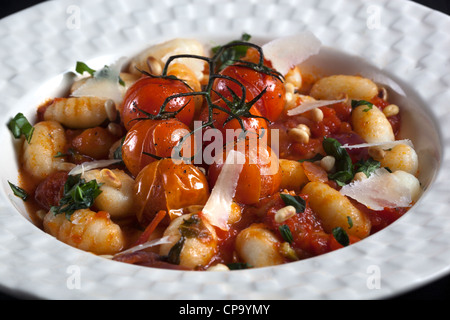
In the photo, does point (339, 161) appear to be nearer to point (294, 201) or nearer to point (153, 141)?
point (294, 201)

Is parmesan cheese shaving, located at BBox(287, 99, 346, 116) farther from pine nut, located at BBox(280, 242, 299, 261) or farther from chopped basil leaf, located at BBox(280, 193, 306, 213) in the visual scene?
pine nut, located at BBox(280, 242, 299, 261)

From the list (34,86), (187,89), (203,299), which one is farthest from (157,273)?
(34,86)

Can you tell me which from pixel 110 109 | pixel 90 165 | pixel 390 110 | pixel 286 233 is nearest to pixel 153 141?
pixel 90 165

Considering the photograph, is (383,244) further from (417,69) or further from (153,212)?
(417,69)

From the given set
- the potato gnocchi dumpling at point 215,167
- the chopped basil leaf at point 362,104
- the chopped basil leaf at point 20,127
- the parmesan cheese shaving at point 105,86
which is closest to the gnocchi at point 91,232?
the potato gnocchi dumpling at point 215,167

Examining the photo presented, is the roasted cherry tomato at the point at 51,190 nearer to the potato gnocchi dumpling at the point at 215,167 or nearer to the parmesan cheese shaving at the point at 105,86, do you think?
the potato gnocchi dumpling at the point at 215,167

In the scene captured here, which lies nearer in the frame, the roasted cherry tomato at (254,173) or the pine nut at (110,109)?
the roasted cherry tomato at (254,173)
